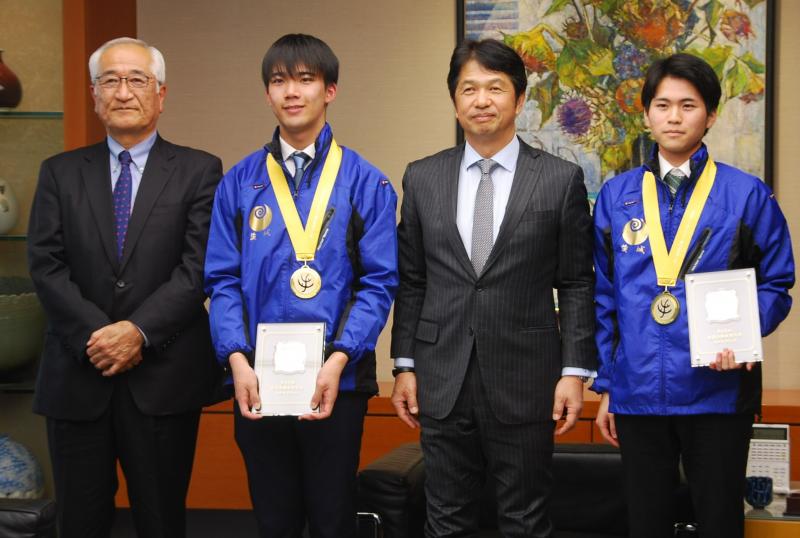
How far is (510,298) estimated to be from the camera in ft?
8.52

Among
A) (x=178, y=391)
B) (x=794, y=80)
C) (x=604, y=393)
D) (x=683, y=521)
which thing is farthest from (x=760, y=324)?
(x=794, y=80)

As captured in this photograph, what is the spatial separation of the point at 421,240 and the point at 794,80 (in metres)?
2.54

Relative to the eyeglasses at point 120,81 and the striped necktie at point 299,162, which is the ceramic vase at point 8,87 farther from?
the striped necktie at point 299,162

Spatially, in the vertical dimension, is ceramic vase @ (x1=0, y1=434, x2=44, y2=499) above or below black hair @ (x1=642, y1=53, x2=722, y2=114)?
below

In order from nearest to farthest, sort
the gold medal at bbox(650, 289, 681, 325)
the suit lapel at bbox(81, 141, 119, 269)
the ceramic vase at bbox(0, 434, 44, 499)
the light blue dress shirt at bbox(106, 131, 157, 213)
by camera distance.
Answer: the gold medal at bbox(650, 289, 681, 325) → the suit lapel at bbox(81, 141, 119, 269) → the light blue dress shirt at bbox(106, 131, 157, 213) → the ceramic vase at bbox(0, 434, 44, 499)

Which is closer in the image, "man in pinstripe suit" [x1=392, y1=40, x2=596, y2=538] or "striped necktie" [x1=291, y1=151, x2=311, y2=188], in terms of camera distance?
"man in pinstripe suit" [x1=392, y1=40, x2=596, y2=538]

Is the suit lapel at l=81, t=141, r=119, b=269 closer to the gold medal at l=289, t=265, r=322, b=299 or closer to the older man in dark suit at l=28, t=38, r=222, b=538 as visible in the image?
the older man in dark suit at l=28, t=38, r=222, b=538

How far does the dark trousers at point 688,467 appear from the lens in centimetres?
258

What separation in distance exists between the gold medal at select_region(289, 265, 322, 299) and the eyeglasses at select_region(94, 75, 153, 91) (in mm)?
784

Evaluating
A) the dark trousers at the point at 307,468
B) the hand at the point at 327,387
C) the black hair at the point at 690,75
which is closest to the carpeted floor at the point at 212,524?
the dark trousers at the point at 307,468

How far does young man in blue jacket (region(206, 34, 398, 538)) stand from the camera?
103 inches

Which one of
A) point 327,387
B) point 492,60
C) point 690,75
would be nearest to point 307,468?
point 327,387

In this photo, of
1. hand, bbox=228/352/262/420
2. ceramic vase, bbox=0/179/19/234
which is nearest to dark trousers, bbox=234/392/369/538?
hand, bbox=228/352/262/420

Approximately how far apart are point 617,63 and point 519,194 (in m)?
2.20
